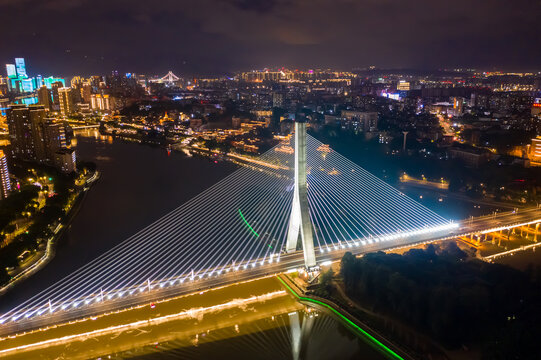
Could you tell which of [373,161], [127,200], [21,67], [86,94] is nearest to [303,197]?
[127,200]

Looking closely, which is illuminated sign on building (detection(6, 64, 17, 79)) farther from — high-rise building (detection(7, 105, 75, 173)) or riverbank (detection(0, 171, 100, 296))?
riverbank (detection(0, 171, 100, 296))

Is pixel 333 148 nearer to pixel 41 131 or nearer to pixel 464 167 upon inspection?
pixel 464 167

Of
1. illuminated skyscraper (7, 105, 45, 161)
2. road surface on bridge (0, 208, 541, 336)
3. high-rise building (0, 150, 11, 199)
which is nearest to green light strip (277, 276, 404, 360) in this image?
road surface on bridge (0, 208, 541, 336)

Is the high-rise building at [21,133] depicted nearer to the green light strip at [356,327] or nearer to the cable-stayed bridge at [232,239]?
the cable-stayed bridge at [232,239]

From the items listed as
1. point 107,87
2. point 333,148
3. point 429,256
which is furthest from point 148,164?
point 107,87

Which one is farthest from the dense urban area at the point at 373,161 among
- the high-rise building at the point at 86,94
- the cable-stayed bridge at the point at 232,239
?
the cable-stayed bridge at the point at 232,239

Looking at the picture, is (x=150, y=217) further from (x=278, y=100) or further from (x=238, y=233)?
(x=278, y=100)
